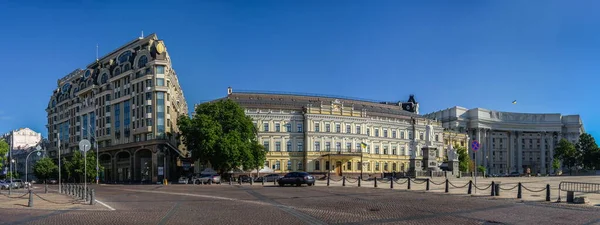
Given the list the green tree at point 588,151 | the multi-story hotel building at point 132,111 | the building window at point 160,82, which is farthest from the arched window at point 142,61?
the green tree at point 588,151

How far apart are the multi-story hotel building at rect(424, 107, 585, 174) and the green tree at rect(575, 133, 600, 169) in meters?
27.6

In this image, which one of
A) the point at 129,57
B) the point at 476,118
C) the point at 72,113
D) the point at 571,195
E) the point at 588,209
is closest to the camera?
the point at 588,209

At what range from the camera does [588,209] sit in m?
19.2

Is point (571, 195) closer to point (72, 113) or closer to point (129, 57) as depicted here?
point (129, 57)

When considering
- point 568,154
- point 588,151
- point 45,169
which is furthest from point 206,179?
point 568,154

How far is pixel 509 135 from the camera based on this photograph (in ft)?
482

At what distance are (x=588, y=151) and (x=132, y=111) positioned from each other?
100704mm

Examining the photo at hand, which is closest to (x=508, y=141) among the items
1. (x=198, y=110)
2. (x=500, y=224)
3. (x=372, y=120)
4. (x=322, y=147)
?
(x=372, y=120)

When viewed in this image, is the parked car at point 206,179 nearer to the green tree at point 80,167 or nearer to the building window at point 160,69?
the building window at point 160,69

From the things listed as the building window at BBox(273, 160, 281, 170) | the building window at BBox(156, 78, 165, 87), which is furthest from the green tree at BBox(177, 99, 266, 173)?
the building window at BBox(273, 160, 281, 170)

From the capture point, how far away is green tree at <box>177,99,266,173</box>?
197 feet

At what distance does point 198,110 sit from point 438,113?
10557 centimetres

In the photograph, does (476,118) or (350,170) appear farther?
(476,118)

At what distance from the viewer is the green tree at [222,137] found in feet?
197
